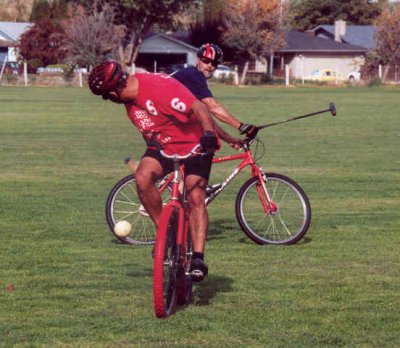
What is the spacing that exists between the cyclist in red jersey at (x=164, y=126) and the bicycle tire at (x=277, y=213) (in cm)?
267

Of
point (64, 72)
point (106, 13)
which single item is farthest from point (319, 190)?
point (106, 13)

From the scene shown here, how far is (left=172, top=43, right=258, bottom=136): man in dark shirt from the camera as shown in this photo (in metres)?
10.1

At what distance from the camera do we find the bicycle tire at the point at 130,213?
37.0ft

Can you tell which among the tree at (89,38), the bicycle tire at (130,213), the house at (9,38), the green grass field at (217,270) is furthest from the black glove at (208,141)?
the house at (9,38)

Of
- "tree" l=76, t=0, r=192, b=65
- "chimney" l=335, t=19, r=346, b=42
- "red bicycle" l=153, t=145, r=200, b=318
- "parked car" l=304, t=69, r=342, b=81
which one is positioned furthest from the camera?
"chimney" l=335, t=19, r=346, b=42

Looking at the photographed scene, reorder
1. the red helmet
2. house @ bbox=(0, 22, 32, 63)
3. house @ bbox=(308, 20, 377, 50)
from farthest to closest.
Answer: house @ bbox=(308, 20, 377, 50)
house @ bbox=(0, 22, 32, 63)
the red helmet

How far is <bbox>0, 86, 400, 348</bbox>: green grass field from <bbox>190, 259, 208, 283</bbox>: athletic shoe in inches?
8.7

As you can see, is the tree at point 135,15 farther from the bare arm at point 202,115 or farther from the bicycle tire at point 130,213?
the bare arm at point 202,115

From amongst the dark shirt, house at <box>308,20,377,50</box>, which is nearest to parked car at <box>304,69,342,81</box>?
house at <box>308,20,377,50</box>

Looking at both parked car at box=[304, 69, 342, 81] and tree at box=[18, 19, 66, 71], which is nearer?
tree at box=[18, 19, 66, 71]

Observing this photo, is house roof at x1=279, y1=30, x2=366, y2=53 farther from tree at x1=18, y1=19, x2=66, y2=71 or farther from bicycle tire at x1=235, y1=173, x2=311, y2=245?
bicycle tire at x1=235, y1=173, x2=311, y2=245

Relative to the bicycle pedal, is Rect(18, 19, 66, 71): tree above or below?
below

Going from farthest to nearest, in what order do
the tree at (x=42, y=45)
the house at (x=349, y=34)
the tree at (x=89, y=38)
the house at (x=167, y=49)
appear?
the house at (x=349, y=34) < the house at (x=167, y=49) < the tree at (x=42, y=45) < the tree at (x=89, y=38)

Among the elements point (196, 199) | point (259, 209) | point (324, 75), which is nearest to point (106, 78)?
point (196, 199)
